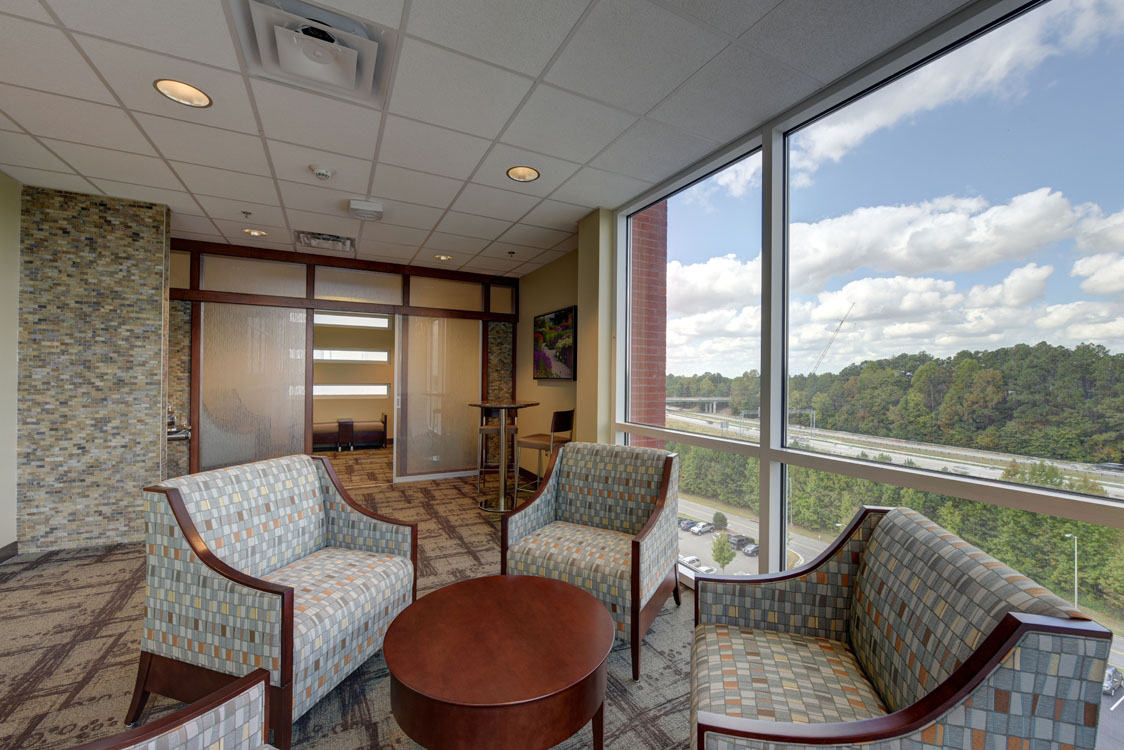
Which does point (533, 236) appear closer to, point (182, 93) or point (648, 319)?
point (648, 319)

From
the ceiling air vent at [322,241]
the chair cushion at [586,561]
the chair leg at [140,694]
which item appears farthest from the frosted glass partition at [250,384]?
the chair cushion at [586,561]

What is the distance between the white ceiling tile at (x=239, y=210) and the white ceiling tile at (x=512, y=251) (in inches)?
79.7

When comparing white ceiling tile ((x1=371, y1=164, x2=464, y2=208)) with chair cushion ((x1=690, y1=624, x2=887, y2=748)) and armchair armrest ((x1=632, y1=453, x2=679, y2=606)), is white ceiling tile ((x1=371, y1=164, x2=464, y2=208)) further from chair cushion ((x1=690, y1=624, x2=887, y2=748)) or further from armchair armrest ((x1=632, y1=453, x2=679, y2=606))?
chair cushion ((x1=690, y1=624, x2=887, y2=748))

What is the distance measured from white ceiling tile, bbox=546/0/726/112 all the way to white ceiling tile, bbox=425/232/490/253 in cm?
267

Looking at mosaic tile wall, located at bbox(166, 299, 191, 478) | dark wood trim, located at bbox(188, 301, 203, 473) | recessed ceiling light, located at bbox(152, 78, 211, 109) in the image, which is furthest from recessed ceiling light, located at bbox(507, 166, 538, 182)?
mosaic tile wall, located at bbox(166, 299, 191, 478)

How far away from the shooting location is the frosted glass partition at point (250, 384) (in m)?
5.02

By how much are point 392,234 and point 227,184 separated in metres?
1.44

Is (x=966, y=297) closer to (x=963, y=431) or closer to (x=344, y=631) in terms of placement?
(x=963, y=431)

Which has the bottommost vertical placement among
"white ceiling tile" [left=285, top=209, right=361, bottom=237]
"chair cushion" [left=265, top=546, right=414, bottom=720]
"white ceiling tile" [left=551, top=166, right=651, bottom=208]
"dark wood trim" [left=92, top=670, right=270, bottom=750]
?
"chair cushion" [left=265, top=546, right=414, bottom=720]

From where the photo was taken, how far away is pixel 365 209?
12.5ft

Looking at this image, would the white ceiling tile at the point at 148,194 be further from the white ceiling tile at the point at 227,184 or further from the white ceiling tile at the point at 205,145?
the white ceiling tile at the point at 205,145

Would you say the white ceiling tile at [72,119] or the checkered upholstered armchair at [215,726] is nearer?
the checkered upholstered armchair at [215,726]

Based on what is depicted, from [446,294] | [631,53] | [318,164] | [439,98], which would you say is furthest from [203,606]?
[446,294]

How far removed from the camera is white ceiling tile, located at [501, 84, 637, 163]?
7.75 ft
